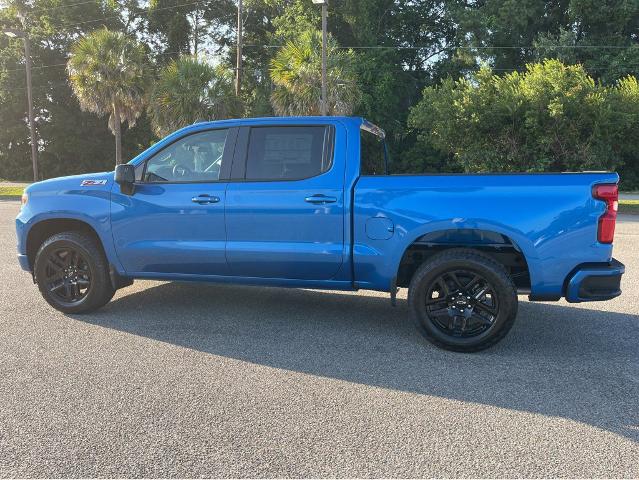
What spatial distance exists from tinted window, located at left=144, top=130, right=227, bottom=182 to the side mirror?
162 mm

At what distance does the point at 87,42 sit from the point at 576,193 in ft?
91.8

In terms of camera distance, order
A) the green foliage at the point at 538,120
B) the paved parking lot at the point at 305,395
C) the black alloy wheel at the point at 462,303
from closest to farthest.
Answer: the paved parking lot at the point at 305,395, the black alloy wheel at the point at 462,303, the green foliage at the point at 538,120

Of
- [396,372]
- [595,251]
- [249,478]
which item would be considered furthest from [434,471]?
[595,251]

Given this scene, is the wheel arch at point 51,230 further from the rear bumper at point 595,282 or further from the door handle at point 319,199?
the rear bumper at point 595,282

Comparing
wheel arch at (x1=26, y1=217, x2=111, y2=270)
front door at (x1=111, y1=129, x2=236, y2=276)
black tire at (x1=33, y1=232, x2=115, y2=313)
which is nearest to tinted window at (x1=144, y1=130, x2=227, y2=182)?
front door at (x1=111, y1=129, x2=236, y2=276)

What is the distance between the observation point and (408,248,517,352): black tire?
14.1ft

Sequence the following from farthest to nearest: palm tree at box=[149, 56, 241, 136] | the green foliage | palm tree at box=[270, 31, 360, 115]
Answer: palm tree at box=[149, 56, 241, 136] → the green foliage → palm tree at box=[270, 31, 360, 115]

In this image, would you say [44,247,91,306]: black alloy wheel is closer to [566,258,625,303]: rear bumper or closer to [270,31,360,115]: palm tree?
[566,258,625,303]: rear bumper

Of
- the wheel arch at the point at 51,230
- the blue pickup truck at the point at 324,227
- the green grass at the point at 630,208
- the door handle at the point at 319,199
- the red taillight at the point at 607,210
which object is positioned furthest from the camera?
the green grass at the point at 630,208

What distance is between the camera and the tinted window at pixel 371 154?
4.90 m

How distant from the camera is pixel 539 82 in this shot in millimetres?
24250

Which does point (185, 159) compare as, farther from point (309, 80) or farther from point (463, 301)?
point (309, 80)

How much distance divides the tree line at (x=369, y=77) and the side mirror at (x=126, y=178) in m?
19.0

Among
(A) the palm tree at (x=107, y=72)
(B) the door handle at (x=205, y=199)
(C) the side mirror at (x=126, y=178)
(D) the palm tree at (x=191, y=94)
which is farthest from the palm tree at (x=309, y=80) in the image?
(B) the door handle at (x=205, y=199)
